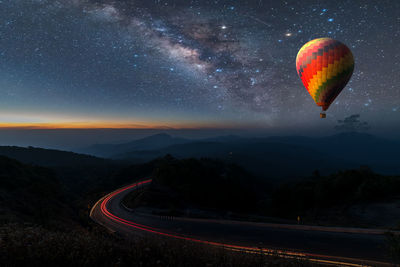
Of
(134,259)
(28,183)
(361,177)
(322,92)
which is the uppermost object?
(322,92)

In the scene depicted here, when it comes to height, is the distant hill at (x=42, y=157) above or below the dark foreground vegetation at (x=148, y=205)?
below

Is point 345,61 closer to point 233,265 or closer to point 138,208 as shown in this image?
point 233,265

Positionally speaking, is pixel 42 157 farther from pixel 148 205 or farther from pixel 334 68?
pixel 334 68

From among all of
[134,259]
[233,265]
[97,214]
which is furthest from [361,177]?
[97,214]

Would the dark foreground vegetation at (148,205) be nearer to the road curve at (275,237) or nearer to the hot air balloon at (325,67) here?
the road curve at (275,237)

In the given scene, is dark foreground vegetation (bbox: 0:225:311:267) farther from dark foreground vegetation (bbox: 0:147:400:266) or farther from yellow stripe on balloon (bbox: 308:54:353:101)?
yellow stripe on balloon (bbox: 308:54:353:101)

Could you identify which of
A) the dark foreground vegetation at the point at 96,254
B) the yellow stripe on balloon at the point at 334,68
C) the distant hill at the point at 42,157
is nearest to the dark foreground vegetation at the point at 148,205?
the dark foreground vegetation at the point at 96,254

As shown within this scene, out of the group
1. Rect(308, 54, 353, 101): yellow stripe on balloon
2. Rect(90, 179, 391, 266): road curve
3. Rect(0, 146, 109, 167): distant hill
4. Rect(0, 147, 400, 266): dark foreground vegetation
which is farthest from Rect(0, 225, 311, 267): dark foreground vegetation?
Rect(0, 146, 109, 167): distant hill
